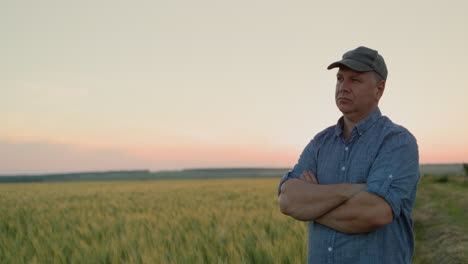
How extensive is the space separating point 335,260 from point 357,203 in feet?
1.07

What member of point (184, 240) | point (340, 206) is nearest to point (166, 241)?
point (184, 240)

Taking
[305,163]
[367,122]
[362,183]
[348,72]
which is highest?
[348,72]

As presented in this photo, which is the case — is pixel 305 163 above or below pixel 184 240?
above

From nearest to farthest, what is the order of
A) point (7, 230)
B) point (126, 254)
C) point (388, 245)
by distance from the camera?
point (388, 245) < point (126, 254) < point (7, 230)

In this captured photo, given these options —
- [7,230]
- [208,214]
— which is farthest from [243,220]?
[7,230]

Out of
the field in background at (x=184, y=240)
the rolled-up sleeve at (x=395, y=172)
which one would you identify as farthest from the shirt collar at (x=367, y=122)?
the field in background at (x=184, y=240)

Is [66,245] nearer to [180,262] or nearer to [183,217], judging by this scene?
[180,262]

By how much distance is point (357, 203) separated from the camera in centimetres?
243

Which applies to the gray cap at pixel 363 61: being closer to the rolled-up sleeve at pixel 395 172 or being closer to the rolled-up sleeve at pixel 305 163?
the rolled-up sleeve at pixel 395 172

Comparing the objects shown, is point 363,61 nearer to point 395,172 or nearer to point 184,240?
point 395,172

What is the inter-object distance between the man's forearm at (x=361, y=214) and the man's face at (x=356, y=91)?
48cm

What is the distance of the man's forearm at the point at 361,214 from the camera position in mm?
2361

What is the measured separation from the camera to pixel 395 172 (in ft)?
7.95

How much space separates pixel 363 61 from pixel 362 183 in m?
0.67
